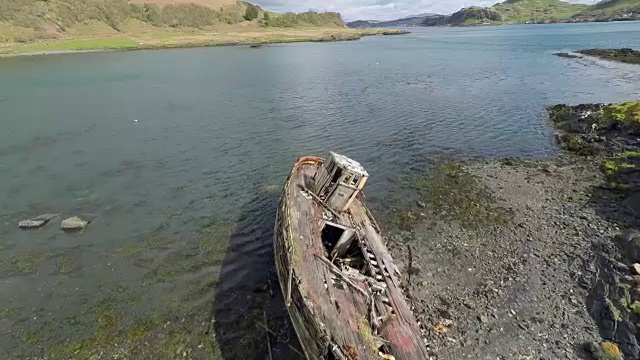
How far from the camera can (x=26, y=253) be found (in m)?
Answer: 20.6

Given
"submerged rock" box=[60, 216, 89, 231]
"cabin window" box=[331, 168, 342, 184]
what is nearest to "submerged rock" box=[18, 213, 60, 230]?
"submerged rock" box=[60, 216, 89, 231]

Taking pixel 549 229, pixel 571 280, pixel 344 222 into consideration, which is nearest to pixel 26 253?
pixel 344 222

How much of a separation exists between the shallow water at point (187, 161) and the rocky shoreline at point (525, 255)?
4638 mm

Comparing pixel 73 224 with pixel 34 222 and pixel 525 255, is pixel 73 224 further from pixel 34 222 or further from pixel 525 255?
pixel 525 255

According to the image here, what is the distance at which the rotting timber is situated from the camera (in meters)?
12.4

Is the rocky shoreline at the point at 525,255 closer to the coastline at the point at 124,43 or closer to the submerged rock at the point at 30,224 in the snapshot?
the submerged rock at the point at 30,224

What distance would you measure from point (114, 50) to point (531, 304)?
142 meters

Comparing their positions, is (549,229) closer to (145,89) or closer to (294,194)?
(294,194)

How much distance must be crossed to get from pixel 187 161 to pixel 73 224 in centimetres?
1226

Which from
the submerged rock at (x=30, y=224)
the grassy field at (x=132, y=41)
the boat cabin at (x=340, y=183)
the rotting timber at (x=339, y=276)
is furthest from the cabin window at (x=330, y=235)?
the grassy field at (x=132, y=41)

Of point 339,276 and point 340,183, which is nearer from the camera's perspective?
point 339,276

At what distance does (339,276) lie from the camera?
49.0 feet

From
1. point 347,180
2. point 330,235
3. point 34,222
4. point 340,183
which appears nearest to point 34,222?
point 34,222

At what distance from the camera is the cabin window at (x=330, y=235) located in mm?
18953
